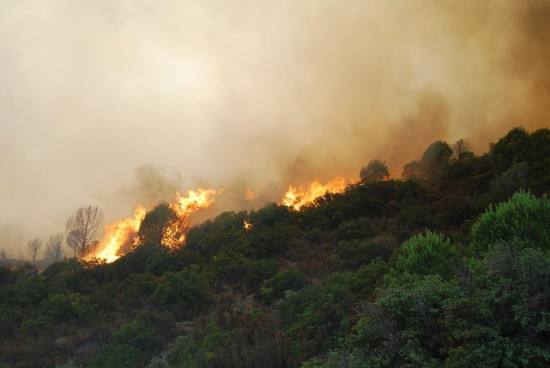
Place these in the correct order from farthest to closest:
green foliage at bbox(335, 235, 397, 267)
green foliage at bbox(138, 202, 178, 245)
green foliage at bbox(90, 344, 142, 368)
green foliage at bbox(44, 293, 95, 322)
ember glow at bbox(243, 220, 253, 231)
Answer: green foliage at bbox(138, 202, 178, 245)
ember glow at bbox(243, 220, 253, 231)
green foliage at bbox(44, 293, 95, 322)
green foliage at bbox(335, 235, 397, 267)
green foliage at bbox(90, 344, 142, 368)

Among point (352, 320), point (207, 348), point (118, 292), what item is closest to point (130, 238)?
point (118, 292)

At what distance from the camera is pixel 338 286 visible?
54.9 ft

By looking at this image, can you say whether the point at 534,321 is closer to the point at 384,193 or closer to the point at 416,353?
the point at 416,353

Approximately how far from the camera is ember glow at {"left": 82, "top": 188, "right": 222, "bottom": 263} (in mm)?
46688

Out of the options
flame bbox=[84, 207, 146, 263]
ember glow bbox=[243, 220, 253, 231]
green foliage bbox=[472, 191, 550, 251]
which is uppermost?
flame bbox=[84, 207, 146, 263]

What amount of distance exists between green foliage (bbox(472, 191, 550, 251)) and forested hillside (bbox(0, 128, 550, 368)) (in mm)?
47

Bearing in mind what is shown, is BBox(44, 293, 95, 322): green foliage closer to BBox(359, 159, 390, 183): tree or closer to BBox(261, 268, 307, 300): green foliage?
BBox(261, 268, 307, 300): green foliage

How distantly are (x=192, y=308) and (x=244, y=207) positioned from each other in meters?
31.4

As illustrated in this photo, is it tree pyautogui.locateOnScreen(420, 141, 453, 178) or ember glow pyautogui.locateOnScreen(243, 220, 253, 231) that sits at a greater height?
tree pyautogui.locateOnScreen(420, 141, 453, 178)

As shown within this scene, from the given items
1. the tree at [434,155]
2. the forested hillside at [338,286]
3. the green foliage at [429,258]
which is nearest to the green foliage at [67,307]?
the forested hillside at [338,286]

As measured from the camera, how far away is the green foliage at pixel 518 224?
12688 millimetres

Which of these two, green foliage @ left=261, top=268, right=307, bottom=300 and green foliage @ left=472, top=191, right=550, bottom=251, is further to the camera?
green foliage @ left=261, top=268, right=307, bottom=300

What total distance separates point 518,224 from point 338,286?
621cm

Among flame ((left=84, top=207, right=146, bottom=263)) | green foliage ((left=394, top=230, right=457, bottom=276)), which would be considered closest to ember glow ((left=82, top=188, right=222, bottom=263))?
flame ((left=84, top=207, right=146, bottom=263))
